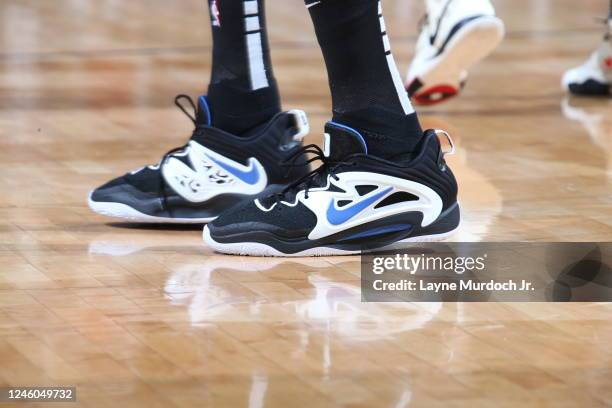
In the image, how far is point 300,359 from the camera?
1.04 meters

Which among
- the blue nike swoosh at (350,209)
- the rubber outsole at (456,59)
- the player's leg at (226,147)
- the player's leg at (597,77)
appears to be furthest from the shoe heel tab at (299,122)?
the player's leg at (597,77)

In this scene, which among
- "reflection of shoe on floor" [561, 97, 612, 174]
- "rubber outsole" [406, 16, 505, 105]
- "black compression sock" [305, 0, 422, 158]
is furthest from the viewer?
"rubber outsole" [406, 16, 505, 105]

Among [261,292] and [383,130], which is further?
[383,130]

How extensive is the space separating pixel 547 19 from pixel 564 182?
207cm

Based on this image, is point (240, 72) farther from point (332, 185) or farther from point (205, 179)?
point (332, 185)

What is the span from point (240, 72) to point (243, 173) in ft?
0.44

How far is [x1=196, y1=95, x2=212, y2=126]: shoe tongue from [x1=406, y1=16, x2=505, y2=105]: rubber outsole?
2.38 ft

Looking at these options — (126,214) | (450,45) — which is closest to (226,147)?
(126,214)

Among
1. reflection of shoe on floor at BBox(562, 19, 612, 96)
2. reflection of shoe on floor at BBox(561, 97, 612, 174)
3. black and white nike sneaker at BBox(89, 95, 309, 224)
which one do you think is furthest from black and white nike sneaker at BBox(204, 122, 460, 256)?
reflection of shoe on floor at BBox(562, 19, 612, 96)

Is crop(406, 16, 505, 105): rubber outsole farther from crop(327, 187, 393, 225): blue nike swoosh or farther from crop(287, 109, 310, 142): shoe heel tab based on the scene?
crop(327, 187, 393, 225): blue nike swoosh

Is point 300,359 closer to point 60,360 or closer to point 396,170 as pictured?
point 60,360

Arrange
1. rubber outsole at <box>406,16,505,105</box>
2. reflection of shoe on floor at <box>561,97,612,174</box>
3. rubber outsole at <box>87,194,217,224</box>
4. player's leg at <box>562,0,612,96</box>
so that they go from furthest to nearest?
player's leg at <box>562,0,612,96</box> < rubber outsole at <box>406,16,505,105</box> < reflection of shoe on floor at <box>561,97,612,174</box> < rubber outsole at <box>87,194,217,224</box>

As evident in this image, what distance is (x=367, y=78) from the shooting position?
1375 mm

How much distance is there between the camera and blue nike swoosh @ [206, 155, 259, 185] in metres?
1.52
